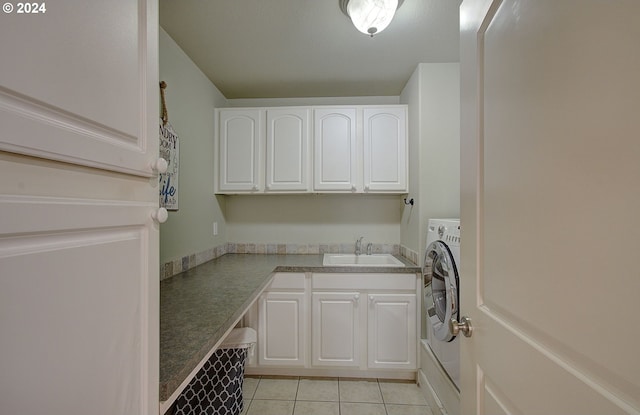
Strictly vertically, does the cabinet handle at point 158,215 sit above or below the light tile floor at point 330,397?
above

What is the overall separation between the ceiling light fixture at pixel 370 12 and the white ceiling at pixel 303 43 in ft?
0.43

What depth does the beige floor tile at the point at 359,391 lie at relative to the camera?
1841 mm

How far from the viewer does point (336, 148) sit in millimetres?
2346

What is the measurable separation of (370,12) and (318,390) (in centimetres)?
250

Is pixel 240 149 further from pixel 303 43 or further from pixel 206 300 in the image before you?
pixel 206 300

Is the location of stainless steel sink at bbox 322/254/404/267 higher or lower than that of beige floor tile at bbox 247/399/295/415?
higher

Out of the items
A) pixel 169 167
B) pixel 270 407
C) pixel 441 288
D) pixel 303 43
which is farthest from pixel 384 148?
pixel 270 407

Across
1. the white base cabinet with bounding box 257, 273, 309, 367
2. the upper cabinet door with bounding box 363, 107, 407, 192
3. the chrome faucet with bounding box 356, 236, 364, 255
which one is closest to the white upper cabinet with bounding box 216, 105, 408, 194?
the upper cabinet door with bounding box 363, 107, 407, 192

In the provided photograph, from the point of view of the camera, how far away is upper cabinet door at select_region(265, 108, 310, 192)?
2.36 meters

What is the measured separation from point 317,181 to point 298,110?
26.9 inches

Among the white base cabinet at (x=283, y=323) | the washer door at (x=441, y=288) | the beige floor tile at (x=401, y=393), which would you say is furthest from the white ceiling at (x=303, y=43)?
the beige floor tile at (x=401, y=393)

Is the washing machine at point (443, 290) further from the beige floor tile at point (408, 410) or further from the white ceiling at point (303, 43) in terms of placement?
the white ceiling at point (303, 43)

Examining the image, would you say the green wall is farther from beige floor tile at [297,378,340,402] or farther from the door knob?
the door knob

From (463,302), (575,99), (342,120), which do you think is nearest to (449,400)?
(463,302)
